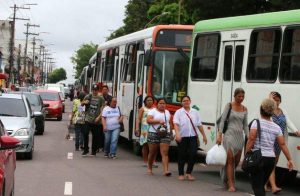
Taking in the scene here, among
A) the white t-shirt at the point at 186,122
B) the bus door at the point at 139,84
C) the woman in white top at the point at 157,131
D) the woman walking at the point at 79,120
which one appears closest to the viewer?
the white t-shirt at the point at 186,122

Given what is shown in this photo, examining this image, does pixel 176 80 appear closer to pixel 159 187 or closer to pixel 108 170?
pixel 108 170


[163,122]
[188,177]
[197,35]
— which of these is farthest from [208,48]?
[188,177]

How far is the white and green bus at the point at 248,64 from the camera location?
12844mm

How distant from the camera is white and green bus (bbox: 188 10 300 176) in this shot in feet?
42.1

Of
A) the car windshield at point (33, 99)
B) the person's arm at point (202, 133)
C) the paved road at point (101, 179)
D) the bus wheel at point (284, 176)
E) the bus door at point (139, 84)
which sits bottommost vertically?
the paved road at point (101, 179)

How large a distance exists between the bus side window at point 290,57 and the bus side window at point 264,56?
0.68 feet

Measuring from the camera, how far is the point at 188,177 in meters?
14.9

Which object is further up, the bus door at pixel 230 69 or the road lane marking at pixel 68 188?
the bus door at pixel 230 69

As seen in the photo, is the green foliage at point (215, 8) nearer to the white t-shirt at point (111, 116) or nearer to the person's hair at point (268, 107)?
the white t-shirt at point (111, 116)

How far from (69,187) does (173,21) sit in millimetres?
50556

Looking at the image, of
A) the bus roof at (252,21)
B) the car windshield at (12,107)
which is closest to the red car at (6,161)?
the bus roof at (252,21)

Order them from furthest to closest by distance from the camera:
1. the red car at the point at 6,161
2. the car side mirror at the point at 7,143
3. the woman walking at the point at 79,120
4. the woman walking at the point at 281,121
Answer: the woman walking at the point at 79,120 < the woman walking at the point at 281,121 < the car side mirror at the point at 7,143 < the red car at the point at 6,161

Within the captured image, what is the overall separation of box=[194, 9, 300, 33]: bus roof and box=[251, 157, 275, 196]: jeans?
3.70 m

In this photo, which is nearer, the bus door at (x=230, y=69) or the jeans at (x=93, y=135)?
the bus door at (x=230, y=69)
